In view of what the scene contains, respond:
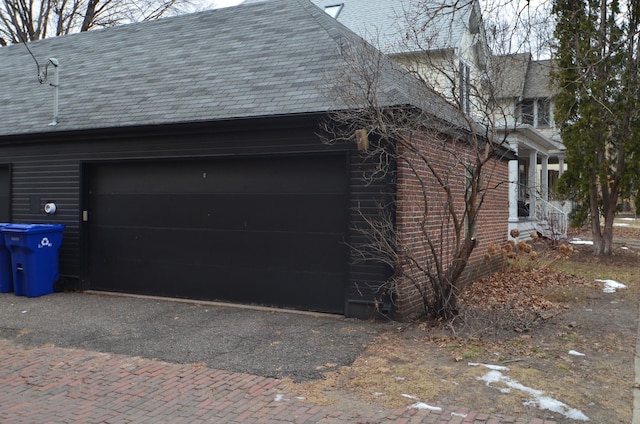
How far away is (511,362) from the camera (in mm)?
5699

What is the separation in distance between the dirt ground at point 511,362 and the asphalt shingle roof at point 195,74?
2.99m

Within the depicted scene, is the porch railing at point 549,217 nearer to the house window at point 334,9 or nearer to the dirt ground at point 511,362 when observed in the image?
the house window at point 334,9

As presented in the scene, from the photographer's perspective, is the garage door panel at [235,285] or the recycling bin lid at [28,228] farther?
the recycling bin lid at [28,228]

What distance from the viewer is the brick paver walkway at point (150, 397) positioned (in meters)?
4.36

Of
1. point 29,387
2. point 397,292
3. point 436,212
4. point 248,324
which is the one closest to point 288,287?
point 248,324

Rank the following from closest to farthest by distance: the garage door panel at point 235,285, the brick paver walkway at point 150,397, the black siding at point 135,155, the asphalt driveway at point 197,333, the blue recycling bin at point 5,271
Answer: the brick paver walkway at point 150,397 → the asphalt driveway at point 197,333 → the black siding at point 135,155 → the garage door panel at point 235,285 → the blue recycling bin at point 5,271

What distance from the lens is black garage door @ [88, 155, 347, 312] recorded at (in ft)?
26.4

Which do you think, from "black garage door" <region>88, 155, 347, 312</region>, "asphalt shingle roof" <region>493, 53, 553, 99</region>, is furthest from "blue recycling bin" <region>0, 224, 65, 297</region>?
"asphalt shingle roof" <region>493, 53, 553, 99</region>

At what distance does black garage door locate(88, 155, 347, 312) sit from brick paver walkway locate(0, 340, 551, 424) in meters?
2.82

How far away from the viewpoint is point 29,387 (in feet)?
16.7

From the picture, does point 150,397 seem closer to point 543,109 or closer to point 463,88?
point 463,88

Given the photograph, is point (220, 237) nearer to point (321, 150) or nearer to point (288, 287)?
point (288, 287)

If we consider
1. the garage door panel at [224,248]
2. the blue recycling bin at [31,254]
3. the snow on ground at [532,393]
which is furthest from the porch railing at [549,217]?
the blue recycling bin at [31,254]

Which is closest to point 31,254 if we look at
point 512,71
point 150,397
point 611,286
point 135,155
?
point 135,155
